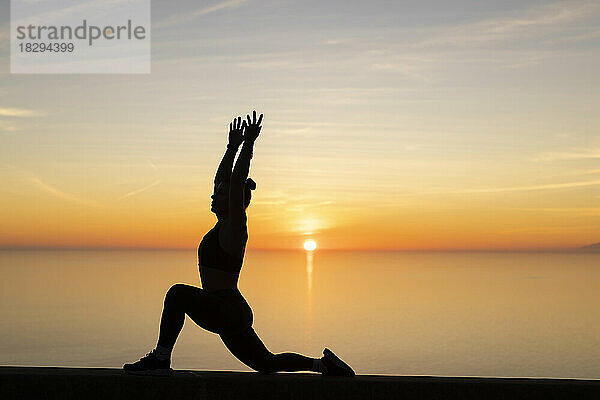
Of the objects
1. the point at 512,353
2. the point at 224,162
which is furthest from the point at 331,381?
the point at 512,353

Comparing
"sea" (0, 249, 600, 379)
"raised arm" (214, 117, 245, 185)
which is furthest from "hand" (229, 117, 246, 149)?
"sea" (0, 249, 600, 379)

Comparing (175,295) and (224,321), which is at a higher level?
(175,295)

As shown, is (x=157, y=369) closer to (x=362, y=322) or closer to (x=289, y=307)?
(x=362, y=322)

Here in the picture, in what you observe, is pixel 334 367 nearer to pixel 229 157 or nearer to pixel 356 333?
pixel 229 157

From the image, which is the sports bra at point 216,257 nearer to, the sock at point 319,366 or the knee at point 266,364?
the knee at point 266,364

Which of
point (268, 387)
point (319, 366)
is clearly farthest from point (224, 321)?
point (319, 366)

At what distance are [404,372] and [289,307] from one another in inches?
844

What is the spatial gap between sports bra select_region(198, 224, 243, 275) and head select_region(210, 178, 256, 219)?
129mm

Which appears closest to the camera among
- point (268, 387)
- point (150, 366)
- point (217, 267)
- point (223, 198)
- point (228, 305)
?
point (268, 387)

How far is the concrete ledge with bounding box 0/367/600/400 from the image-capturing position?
201 inches

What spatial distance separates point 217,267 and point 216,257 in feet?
0.25

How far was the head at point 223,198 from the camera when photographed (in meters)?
5.73

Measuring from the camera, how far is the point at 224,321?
17.9 ft

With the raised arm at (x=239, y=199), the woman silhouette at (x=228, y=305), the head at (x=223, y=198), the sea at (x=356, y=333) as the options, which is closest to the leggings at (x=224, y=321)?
the woman silhouette at (x=228, y=305)
